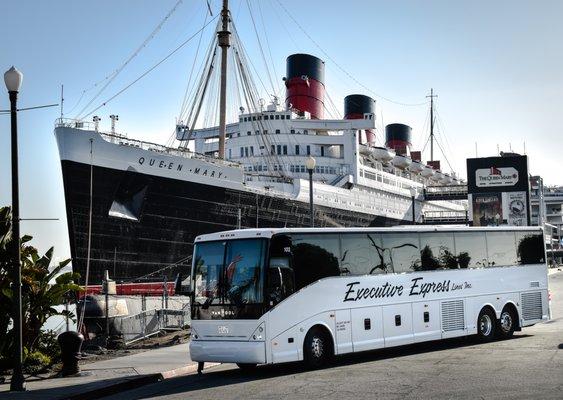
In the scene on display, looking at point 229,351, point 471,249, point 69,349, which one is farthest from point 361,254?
point 69,349

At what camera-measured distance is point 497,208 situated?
183 ft

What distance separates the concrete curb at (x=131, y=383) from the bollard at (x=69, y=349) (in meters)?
1.42

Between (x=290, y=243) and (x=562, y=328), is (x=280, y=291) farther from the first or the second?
(x=562, y=328)

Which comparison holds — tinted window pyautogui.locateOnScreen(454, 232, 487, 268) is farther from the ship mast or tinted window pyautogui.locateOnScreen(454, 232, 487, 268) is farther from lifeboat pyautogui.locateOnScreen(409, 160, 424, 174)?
lifeboat pyautogui.locateOnScreen(409, 160, 424, 174)

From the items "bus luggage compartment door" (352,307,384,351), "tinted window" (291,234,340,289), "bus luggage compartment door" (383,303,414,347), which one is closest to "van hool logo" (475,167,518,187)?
"bus luggage compartment door" (383,303,414,347)

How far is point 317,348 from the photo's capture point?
45.2 feet

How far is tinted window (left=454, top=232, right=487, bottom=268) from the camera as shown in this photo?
690 inches

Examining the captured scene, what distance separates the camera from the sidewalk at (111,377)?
1112 cm

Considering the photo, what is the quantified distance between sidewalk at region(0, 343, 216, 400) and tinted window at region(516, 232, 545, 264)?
939 cm

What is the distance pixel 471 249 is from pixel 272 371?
6875 mm

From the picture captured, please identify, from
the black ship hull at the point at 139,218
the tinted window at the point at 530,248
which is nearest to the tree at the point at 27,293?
the tinted window at the point at 530,248

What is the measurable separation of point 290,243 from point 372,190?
47.2m

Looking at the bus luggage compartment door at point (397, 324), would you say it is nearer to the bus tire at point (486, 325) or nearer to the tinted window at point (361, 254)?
the tinted window at point (361, 254)

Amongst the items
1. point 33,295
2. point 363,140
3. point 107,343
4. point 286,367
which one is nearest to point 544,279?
point 286,367
